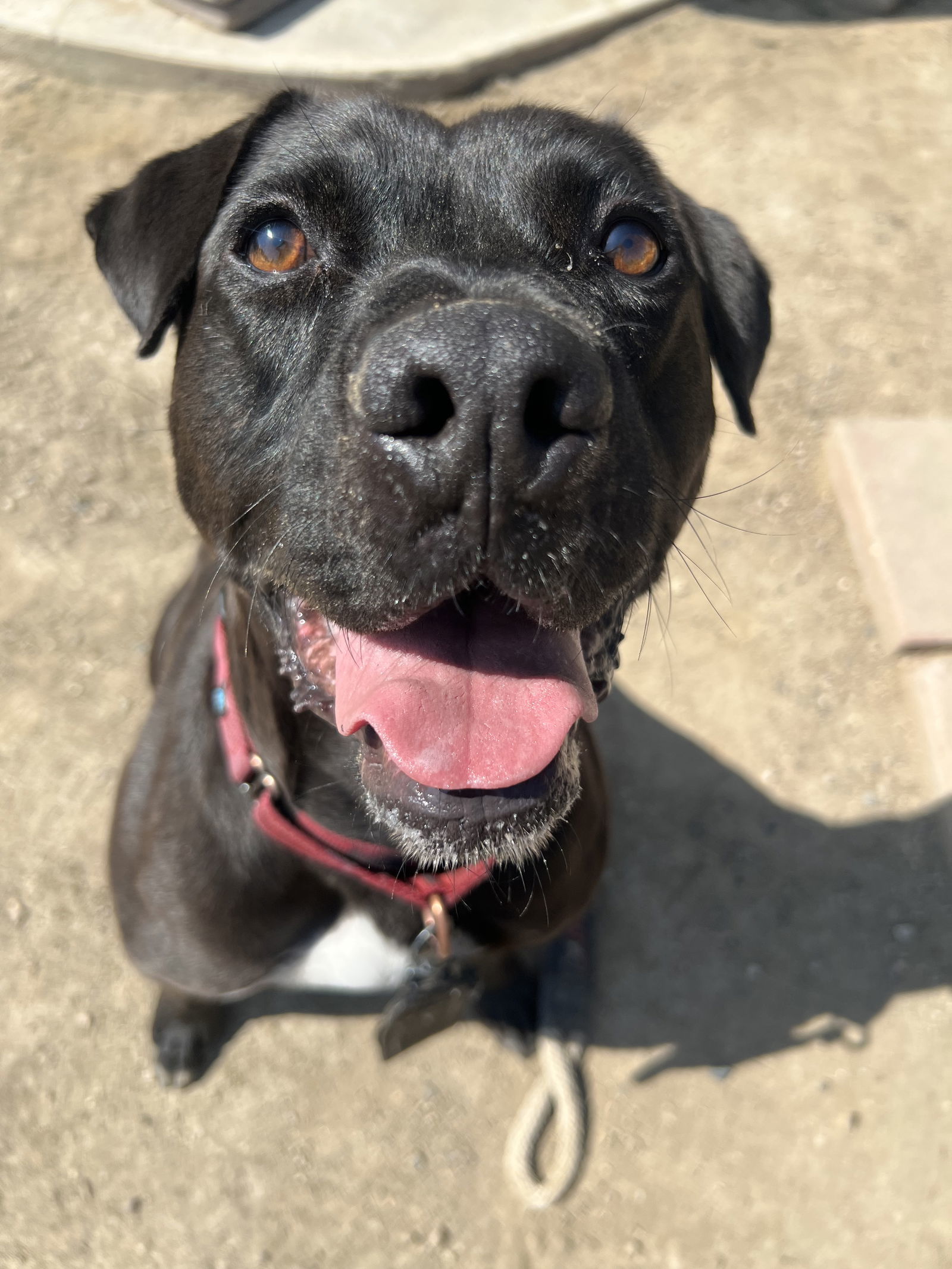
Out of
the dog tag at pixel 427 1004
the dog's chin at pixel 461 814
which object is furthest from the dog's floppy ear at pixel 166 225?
the dog tag at pixel 427 1004

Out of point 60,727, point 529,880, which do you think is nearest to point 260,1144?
point 529,880

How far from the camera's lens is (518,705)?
5.72 feet

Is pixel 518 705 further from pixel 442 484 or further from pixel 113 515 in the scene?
pixel 113 515

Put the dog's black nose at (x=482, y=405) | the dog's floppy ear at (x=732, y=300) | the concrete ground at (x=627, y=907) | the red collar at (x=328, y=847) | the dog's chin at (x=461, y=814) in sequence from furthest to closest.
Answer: the concrete ground at (x=627, y=907) < the dog's floppy ear at (x=732, y=300) < the red collar at (x=328, y=847) < the dog's chin at (x=461, y=814) < the dog's black nose at (x=482, y=405)

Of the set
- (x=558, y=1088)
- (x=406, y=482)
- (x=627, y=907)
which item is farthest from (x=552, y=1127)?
(x=406, y=482)

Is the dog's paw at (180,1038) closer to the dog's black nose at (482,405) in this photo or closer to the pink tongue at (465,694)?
the pink tongue at (465,694)

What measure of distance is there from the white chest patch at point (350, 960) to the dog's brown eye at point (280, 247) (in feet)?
4.87

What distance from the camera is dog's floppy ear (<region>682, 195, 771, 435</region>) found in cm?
237

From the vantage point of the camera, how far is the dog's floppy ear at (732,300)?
237 centimetres

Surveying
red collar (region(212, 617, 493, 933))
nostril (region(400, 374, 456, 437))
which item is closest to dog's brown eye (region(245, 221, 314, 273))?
nostril (region(400, 374, 456, 437))

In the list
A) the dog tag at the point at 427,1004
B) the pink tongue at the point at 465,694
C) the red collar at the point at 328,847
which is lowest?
the dog tag at the point at 427,1004

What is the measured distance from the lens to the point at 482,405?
1396 mm

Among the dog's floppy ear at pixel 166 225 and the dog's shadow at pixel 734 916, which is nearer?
the dog's floppy ear at pixel 166 225

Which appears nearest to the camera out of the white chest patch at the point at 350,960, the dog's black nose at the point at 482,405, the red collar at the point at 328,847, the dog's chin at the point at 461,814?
the dog's black nose at the point at 482,405
